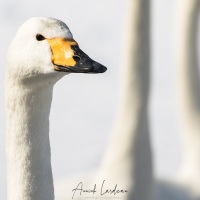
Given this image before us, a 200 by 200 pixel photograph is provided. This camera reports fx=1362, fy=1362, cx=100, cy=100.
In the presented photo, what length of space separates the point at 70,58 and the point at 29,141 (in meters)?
0.50

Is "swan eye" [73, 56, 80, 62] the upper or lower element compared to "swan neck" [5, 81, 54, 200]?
upper

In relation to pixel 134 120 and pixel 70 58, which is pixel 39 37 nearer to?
pixel 70 58

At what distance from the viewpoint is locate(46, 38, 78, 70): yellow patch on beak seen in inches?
245

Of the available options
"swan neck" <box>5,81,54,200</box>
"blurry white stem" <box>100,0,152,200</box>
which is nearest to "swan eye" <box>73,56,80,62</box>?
"swan neck" <box>5,81,54,200</box>

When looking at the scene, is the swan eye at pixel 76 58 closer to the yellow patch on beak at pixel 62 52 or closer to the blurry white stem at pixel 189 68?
the yellow patch on beak at pixel 62 52

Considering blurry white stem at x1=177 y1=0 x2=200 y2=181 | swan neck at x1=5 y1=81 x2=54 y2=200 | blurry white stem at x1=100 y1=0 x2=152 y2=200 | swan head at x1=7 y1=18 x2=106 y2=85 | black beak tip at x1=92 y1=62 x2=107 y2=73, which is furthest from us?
blurry white stem at x1=177 y1=0 x2=200 y2=181

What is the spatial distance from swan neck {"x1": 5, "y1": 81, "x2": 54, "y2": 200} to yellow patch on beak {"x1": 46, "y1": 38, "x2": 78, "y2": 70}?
192 millimetres

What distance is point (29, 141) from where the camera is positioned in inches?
256

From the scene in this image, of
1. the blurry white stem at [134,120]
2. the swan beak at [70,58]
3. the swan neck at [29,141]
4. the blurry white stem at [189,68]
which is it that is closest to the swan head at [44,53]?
the swan beak at [70,58]

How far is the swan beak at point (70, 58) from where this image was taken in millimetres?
6125

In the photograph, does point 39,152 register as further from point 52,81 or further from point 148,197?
point 148,197

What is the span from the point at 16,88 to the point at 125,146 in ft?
11.8

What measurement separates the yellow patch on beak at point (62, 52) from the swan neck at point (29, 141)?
0.63 ft

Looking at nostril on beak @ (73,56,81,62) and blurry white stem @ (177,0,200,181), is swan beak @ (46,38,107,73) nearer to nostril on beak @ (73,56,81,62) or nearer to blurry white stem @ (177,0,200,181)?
nostril on beak @ (73,56,81,62)
